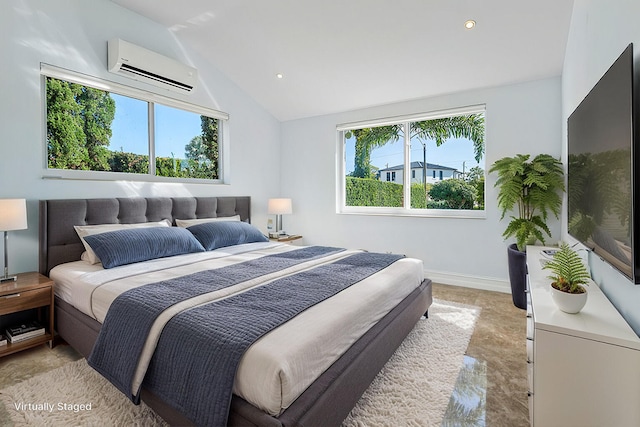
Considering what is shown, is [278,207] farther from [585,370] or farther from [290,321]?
[585,370]

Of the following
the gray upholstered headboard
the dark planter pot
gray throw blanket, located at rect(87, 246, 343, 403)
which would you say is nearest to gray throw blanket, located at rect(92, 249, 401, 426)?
gray throw blanket, located at rect(87, 246, 343, 403)

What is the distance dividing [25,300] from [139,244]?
776 millimetres

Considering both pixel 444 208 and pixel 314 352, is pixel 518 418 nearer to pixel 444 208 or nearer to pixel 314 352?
pixel 314 352

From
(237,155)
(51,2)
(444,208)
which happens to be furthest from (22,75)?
(444,208)

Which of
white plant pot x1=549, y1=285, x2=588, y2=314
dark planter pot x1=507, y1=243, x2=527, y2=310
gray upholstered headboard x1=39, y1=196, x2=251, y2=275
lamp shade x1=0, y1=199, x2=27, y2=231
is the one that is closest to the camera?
white plant pot x1=549, y1=285, x2=588, y2=314

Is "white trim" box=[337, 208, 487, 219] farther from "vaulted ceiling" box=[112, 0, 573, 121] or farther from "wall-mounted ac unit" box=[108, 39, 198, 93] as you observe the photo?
"wall-mounted ac unit" box=[108, 39, 198, 93]

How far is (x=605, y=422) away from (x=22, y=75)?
13.6ft

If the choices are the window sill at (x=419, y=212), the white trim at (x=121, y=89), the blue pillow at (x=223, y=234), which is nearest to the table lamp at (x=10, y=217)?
the white trim at (x=121, y=89)

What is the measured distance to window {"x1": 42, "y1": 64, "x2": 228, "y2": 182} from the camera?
283cm

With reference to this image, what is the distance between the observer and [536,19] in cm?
270

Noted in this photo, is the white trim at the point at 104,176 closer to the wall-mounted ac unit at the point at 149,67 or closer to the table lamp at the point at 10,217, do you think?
the table lamp at the point at 10,217

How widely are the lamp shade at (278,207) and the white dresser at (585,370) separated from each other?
3.55 m

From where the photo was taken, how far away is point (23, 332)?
229cm

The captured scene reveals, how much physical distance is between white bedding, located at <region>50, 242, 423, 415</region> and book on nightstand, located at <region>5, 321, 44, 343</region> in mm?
302
